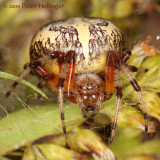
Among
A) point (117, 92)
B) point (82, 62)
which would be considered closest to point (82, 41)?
point (82, 62)

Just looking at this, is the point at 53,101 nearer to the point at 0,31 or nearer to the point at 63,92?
the point at 63,92

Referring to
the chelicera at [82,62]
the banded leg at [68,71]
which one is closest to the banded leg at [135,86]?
the chelicera at [82,62]

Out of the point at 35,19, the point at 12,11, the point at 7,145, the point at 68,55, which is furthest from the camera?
the point at 35,19

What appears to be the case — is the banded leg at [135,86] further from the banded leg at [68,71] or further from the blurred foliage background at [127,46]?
the banded leg at [68,71]

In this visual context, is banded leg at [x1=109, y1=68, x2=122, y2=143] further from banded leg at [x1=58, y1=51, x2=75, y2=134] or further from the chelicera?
banded leg at [x1=58, y1=51, x2=75, y2=134]

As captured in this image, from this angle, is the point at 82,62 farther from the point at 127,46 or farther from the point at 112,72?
the point at 127,46

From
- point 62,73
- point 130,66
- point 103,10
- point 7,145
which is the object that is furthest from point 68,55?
point 103,10
